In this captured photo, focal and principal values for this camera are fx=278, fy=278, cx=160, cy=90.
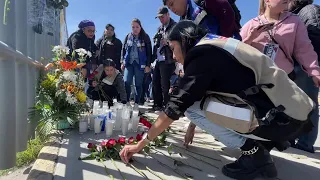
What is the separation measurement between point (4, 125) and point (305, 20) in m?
2.74

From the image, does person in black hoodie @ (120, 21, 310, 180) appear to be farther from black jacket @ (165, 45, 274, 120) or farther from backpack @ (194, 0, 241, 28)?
backpack @ (194, 0, 241, 28)

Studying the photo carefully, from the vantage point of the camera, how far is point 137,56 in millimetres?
5027

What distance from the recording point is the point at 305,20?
8.57 feet

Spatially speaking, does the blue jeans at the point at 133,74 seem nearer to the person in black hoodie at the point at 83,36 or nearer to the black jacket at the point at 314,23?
the person in black hoodie at the point at 83,36

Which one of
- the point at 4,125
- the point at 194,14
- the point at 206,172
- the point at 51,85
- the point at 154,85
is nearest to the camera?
the point at 206,172

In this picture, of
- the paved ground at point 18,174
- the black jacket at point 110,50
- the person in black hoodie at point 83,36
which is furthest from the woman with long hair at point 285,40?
the black jacket at point 110,50

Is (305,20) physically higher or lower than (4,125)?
higher

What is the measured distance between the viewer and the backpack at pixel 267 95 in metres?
1.62

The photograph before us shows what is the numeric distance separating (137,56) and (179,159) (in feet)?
10.4

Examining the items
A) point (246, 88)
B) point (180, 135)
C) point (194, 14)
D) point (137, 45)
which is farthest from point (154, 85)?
point (246, 88)

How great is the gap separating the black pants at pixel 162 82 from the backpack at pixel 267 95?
274 centimetres

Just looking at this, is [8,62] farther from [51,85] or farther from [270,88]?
[270,88]

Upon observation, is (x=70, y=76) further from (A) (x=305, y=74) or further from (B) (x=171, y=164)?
(A) (x=305, y=74)

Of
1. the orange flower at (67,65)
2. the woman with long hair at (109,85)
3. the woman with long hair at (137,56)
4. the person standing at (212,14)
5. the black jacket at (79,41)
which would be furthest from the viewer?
the woman with long hair at (137,56)
